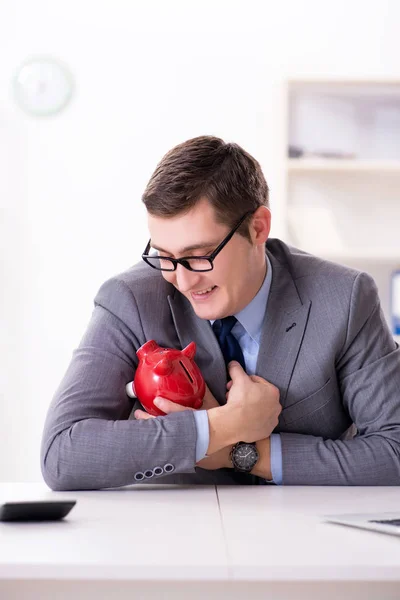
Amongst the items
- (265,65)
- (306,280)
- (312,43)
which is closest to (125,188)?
(265,65)

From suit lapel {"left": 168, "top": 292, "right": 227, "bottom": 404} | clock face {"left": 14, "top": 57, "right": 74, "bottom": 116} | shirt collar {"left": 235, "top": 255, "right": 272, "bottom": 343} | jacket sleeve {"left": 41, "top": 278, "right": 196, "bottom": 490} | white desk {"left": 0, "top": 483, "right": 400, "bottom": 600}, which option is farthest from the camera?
clock face {"left": 14, "top": 57, "right": 74, "bottom": 116}

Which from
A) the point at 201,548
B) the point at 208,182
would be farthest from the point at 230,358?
the point at 201,548

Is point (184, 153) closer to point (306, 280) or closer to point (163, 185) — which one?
point (163, 185)

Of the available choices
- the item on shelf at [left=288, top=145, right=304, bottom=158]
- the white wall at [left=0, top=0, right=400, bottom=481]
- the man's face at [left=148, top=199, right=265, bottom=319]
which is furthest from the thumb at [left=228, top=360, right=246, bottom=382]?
the white wall at [left=0, top=0, right=400, bottom=481]

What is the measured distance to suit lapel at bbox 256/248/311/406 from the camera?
1849 mm

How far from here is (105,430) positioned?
1637 millimetres

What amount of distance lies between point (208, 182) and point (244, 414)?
498 millimetres

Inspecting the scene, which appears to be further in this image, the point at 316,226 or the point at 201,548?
the point at 316,226

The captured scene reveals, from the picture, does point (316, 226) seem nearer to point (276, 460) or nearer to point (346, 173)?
point (346, 173)

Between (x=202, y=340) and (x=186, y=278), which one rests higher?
(x=186, y=278)

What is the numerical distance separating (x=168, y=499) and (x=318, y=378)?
0.51 meters

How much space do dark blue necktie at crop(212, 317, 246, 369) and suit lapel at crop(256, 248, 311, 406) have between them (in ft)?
0.22

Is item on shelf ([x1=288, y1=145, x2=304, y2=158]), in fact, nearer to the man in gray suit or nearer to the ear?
the man in gray suit

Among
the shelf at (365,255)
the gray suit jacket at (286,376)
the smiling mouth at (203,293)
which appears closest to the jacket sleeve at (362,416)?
the gray suit jacket at (286,376)
